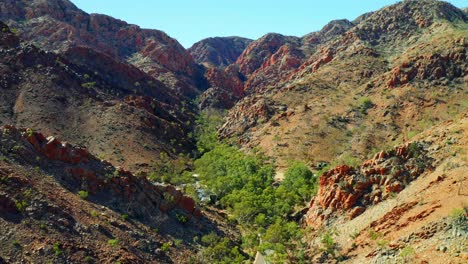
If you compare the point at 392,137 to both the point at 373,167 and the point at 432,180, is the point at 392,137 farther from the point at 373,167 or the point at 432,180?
the point at 432,180

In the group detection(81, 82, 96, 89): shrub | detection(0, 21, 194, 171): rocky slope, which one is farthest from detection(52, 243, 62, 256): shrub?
detection(81, 82, 96, 89): shrub

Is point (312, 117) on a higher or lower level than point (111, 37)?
lower

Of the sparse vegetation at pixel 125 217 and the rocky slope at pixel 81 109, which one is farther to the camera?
the rocky slope at pixel 81 109

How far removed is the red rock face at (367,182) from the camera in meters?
36.8

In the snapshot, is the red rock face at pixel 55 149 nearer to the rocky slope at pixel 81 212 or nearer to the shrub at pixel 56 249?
the rocky slope at pixel 81 212

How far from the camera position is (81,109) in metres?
75.7

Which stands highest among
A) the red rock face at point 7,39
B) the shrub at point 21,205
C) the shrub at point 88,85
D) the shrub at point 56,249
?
the red rock face at point 7,39

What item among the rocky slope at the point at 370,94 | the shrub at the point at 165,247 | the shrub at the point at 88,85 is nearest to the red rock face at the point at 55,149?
the shrub at the point at 165,247

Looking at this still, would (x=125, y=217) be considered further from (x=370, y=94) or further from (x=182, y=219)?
(x=370, y=94)

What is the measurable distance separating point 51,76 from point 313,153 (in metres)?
47.2

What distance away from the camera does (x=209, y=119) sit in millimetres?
120188

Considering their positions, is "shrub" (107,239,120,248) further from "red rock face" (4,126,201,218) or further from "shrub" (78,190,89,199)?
"red rock face" (4,126,201,218)

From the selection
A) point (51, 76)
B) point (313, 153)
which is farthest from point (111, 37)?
point (313, 153)

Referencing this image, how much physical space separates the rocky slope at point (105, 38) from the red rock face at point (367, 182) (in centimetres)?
9044
